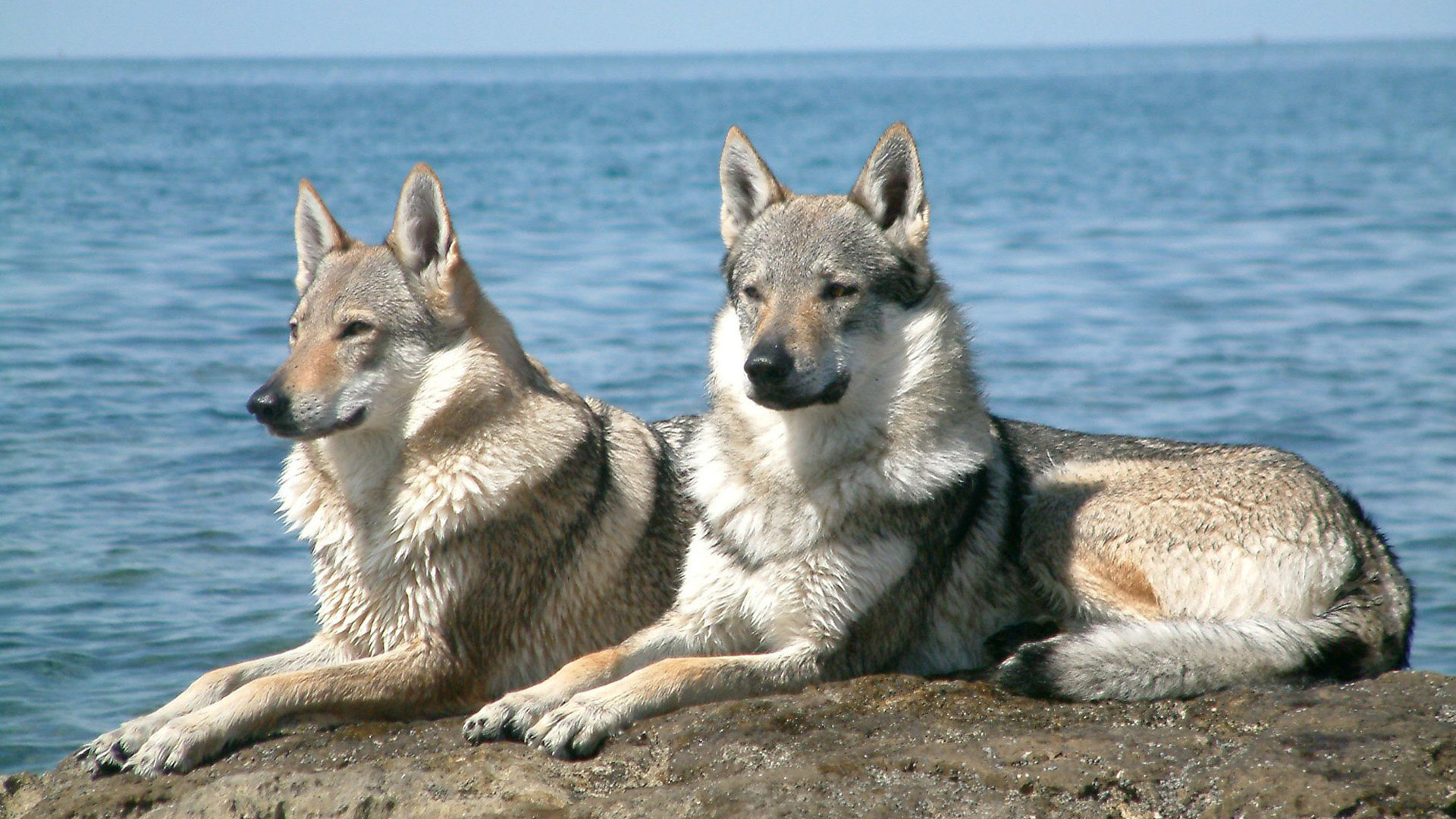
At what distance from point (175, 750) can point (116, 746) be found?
263mm

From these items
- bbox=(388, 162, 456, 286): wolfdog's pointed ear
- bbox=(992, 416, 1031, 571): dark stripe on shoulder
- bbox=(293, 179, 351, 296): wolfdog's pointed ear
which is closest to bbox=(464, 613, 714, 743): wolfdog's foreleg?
bbox=(992, 416, 1031, 571): dark stripe on shoulder

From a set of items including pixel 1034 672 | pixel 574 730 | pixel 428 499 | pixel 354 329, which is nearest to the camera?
pixel 574 730

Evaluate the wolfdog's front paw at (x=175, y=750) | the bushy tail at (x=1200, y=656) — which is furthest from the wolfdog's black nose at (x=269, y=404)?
the bushy tail at (x=1200, y=656)

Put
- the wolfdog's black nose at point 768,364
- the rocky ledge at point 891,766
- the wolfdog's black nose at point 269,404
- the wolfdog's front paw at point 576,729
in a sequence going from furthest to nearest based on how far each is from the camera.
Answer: the wolfdog's black nose at point 269,404
the wolfdog's black nose at point 768,364
the wolfdog's front paw at point 576,729
the rocky ledge at point 891,766

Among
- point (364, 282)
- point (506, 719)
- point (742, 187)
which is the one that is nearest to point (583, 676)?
point (506, 719)

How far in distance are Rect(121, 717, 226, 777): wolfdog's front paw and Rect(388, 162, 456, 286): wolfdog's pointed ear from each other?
81.4 inches

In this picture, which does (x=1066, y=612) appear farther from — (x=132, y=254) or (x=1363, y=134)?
(x=1363, y=134)

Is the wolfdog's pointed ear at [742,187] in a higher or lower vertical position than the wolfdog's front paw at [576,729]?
higher

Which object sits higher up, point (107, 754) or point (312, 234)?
point (312, 234)

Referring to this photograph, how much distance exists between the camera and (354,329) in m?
5.67

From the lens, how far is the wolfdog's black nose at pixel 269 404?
5281mm

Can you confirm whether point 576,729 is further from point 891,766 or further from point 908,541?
point 908,541

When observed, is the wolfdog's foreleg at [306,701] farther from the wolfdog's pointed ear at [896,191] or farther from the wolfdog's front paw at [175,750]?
the wolfdog's pointed ear at [896,191]

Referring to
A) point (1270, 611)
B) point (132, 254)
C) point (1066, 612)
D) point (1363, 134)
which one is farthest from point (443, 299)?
point (1363, 134)
